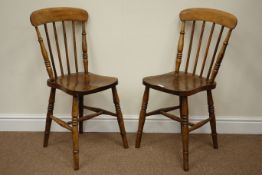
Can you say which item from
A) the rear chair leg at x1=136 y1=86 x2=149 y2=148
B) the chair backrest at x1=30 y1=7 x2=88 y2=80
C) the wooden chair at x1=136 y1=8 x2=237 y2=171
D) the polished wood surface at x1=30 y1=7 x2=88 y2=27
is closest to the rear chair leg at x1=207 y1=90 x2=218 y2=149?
the wooden chair at x1=136 y1=8 x2=237 y2=171

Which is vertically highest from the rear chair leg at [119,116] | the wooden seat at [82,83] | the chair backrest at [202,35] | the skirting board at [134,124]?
the chair backrest at [202,35]

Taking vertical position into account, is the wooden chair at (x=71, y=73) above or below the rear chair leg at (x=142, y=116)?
above

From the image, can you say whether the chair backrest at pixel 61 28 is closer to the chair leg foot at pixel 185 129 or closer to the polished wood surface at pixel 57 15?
the polished wood surface at pixel 57 15

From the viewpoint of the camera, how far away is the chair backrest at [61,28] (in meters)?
2.06

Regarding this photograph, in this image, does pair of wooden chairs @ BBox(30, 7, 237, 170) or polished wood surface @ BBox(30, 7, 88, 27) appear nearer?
pair of wooden chairs @ BBox(30, 7, 237, 170)

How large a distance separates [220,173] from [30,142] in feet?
4.34

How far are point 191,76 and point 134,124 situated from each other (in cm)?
60

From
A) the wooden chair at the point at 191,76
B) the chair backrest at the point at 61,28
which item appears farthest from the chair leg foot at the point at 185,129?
the chair backrest at the point at 61,28

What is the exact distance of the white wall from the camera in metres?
2.28

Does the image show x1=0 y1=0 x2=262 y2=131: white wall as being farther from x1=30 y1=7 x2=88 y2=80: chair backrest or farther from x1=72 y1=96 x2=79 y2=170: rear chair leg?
x1=72 y1=96 x2=79 y2=170: rear chair leg

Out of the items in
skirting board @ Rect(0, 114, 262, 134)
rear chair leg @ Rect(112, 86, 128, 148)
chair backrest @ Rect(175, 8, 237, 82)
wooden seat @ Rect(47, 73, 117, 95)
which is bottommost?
skirting board @ Rect(0, 114, 262, 134)

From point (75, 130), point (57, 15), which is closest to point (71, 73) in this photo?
point (57, 15)

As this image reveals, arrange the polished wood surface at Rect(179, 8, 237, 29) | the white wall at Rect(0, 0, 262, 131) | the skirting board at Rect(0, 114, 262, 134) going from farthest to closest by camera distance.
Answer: the skirting board at Rect(0, 114, 262, 134) → the white wall at Rect(0, 0, 262, 131) → the polished wood surface at Rect(179, 8, 237, 29)

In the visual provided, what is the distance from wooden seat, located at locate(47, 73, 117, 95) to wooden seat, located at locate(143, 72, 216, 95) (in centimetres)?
26
